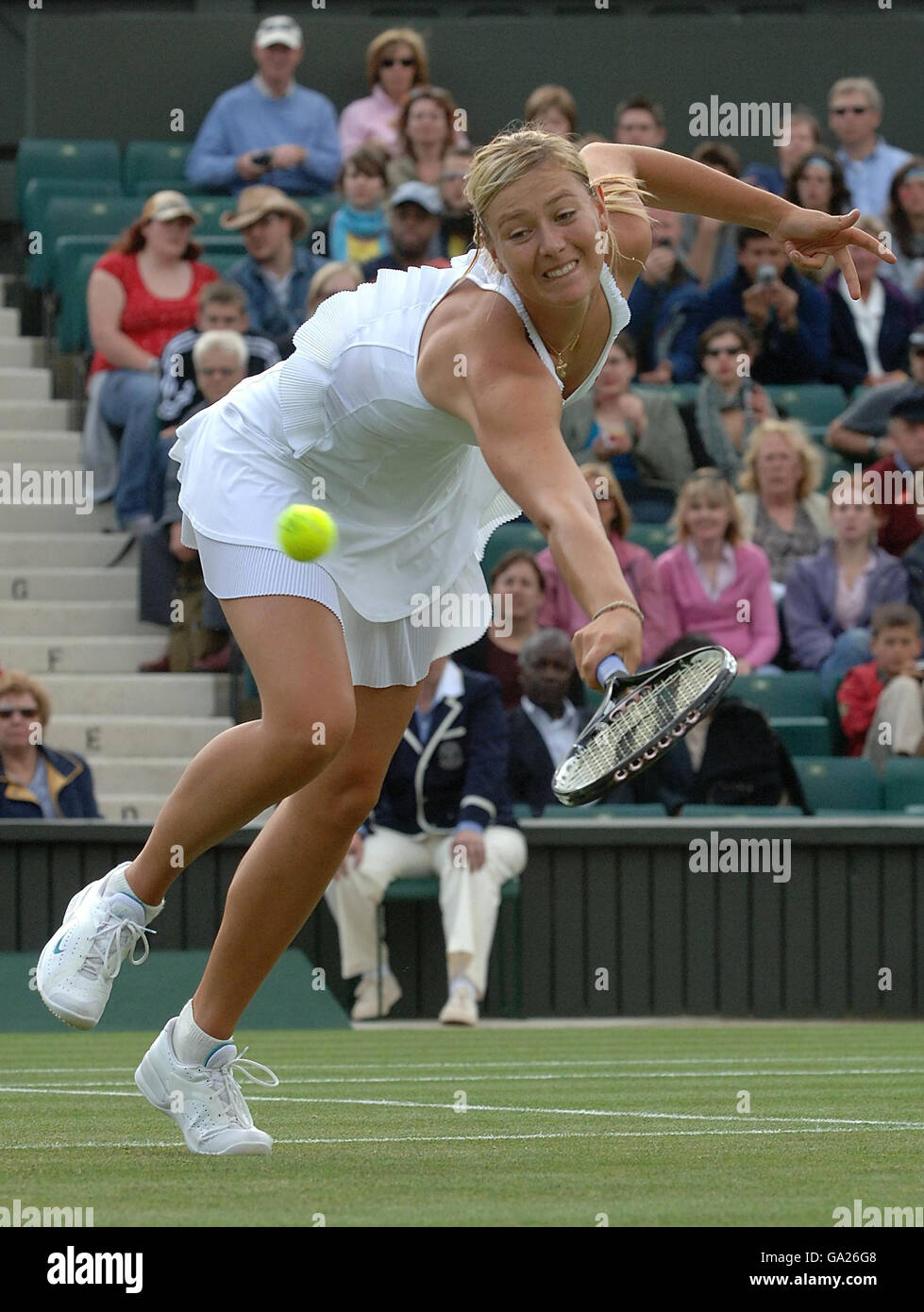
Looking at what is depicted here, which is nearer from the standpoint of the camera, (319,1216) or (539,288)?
(319,1216)

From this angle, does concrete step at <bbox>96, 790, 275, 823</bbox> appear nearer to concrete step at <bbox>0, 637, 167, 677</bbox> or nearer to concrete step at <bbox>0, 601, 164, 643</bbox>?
concrete step at <bbox>0, 637, 167, 677</bbox>

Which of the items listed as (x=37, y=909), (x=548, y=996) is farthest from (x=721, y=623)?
(x=37, y=909)

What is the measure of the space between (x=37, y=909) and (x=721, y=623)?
11.0 ft

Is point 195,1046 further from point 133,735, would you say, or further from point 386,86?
point 386,86

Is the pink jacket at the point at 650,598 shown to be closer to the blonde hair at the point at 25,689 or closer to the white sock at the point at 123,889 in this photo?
the blonde hair at the point at 25,689

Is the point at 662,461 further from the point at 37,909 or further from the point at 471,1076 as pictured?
the point at 471,1076

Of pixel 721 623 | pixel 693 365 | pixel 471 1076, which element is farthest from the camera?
pixel 693 365

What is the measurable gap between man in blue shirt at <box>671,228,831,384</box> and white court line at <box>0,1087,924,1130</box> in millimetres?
7275

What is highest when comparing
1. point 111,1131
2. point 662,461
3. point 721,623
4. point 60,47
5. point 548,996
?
point 60,47

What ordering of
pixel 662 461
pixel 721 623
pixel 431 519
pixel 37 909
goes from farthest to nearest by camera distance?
pixel 662 461 < pixel 721 623 < pixel 37 909 < pixel 431 519

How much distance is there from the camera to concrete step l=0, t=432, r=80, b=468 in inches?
481

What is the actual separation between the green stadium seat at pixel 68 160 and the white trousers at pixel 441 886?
5996 millimetres

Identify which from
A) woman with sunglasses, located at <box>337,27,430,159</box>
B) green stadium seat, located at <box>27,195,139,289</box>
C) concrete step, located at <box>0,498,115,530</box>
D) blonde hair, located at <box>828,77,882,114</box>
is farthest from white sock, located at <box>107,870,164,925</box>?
blonde hair, located at <box>828,77,882,114</box>

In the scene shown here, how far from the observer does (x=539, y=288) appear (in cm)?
365
